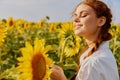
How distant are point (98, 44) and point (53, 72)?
0.94 feet

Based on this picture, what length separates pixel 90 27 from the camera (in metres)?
2.71

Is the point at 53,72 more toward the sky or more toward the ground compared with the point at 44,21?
more toward the sky

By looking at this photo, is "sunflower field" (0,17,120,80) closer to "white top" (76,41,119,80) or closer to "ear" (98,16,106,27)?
"white top" (76,41,119,80)

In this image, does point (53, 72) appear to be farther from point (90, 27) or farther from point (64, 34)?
point (64, 34)

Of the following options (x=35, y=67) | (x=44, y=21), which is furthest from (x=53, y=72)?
(x=44, y=21)

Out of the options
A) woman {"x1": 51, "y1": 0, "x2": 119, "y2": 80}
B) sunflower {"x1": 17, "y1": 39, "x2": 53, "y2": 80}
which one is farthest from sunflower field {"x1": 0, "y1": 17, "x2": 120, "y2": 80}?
woman {"x1": 51, "y1": 0, "x2": 119, "y2": 80}

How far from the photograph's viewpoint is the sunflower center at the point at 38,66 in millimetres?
2705

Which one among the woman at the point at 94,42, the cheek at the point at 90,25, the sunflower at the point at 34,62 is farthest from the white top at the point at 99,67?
the sunflower at the point at 34,62

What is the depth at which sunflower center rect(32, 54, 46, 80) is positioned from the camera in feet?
8.87

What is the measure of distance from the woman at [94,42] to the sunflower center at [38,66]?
0.06 m

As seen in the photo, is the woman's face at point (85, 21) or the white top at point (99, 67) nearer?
the white top at point (99, 67)

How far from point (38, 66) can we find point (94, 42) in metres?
0.32

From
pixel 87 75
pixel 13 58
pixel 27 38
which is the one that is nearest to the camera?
pixel 87 75

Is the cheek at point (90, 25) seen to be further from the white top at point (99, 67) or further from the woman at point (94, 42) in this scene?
the white top at point (99, 67)
